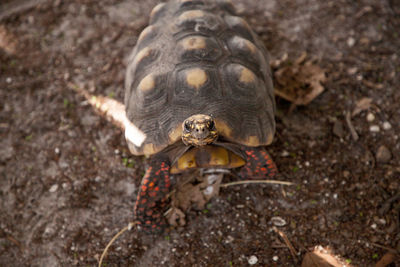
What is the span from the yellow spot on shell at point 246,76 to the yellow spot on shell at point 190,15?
0.60 m

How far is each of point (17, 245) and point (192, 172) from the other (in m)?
1.53

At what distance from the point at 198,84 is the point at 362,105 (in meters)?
1.76

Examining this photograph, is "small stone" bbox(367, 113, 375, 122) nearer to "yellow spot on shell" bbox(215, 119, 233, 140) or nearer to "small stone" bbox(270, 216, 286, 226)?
"small stone" bbox(270, 216, 286, 226)

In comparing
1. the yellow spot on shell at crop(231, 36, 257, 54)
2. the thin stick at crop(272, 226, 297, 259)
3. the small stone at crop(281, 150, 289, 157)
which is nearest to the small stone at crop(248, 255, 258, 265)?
the thin stick at crop(272, 226, 297, 259)

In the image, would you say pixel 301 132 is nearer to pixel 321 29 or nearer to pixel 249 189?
pixel 249 189

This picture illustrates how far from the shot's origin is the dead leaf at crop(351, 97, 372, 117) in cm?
289

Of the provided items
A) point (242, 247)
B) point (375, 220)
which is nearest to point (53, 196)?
point (242, 247)

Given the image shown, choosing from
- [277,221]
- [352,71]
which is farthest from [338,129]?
[277,221]

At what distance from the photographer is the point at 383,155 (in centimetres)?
264

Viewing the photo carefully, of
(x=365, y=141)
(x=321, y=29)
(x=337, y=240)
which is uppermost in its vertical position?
(x=321, y=29)

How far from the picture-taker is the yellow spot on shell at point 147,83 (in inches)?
87.0

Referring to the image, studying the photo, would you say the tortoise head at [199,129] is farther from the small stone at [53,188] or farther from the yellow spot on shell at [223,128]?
the small stone at [53,188]

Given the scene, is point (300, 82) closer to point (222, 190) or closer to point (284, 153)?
point (284, 153)

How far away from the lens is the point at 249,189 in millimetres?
2617
